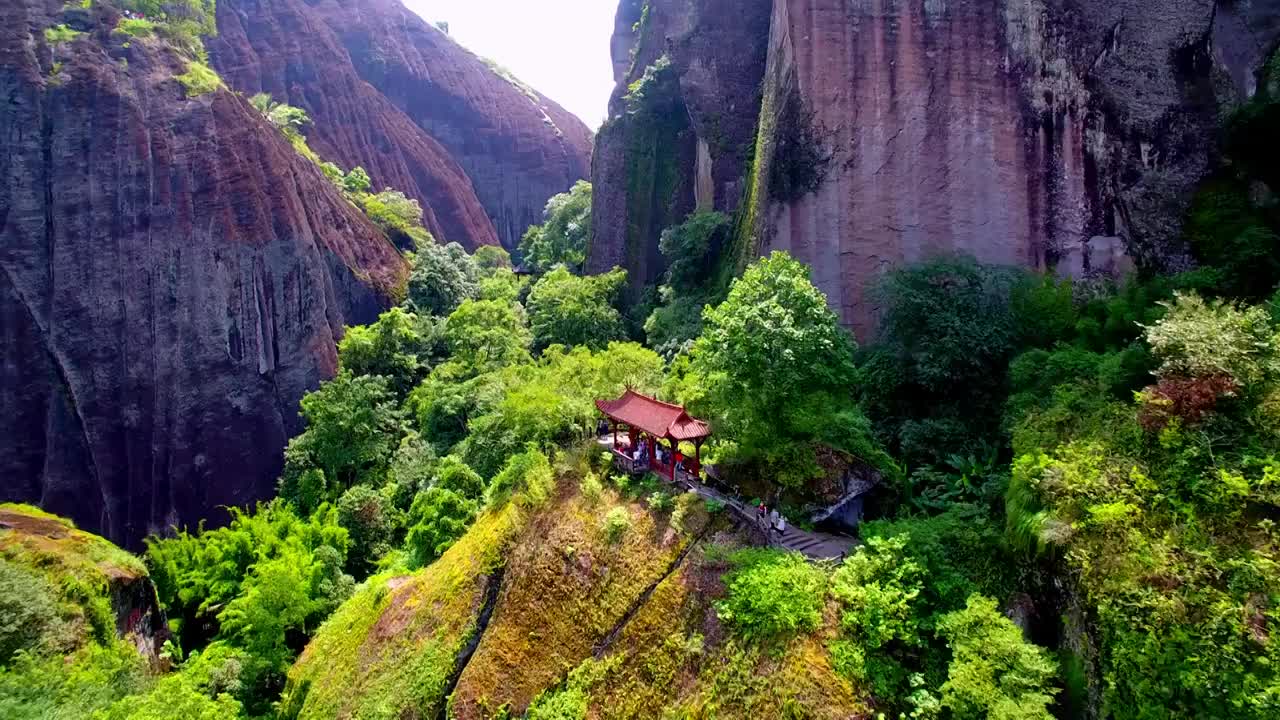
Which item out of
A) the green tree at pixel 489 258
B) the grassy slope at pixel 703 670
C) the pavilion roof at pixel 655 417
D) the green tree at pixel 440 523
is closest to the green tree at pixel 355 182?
the green tree at pixel 489 258

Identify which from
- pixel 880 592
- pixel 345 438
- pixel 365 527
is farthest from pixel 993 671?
pixel 345 438

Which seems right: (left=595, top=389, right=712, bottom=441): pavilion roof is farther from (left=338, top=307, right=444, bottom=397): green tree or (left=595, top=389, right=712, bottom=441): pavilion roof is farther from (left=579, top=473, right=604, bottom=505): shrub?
(left=338, top=307, right=444, bottom=397): green tree

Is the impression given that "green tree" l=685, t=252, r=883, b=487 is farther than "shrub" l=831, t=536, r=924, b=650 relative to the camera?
Yes

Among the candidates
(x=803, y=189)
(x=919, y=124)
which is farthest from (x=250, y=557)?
(x=919, y=124)

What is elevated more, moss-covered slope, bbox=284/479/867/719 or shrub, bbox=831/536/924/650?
shrub, bbox=831/536/924/650

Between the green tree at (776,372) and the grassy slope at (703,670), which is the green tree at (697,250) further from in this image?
the grassy slope at (703,670)

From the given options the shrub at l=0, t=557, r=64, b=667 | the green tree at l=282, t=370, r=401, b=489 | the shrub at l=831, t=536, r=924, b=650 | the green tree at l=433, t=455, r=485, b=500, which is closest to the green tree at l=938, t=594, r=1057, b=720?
the shrub at l=831, t=536, r=924, b=650

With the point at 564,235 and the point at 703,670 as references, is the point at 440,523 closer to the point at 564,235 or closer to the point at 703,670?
the point at 703,670

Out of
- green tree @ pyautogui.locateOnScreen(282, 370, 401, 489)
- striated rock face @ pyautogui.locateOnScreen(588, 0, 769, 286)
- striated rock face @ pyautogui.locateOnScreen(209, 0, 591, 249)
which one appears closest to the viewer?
green tree @ pyautogui.locateOnScreen(282, 370, 401, 489)
